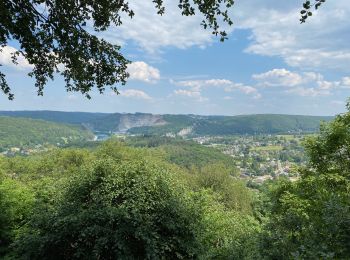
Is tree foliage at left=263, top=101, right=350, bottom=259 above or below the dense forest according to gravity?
above

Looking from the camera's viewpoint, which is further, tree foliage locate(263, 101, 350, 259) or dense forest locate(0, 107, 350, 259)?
dense forest locate(0, 107, 350, 259)

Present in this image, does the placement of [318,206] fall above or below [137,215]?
above

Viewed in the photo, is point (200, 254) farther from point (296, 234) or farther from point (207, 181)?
point (207, 181)

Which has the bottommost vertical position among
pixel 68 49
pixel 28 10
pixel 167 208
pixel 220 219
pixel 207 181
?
pixel 207 181

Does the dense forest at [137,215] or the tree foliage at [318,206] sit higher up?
the tree foliage at [318,206]

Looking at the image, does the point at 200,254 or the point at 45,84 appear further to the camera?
the point at 200,254

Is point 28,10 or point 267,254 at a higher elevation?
point 28,10

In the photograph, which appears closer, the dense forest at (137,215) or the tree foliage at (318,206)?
the tree foliage at (318,206)

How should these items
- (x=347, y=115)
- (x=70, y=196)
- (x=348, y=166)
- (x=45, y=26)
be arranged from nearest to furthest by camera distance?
(x=45, y=26), (x=70, y=196), (x=348, y=166), (x=347, y=115)

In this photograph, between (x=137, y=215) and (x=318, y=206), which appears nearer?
(x=318, y=206)

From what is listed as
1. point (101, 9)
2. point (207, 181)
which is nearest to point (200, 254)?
point (101, 9)

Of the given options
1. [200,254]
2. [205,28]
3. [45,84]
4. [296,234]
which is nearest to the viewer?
[205,28]
